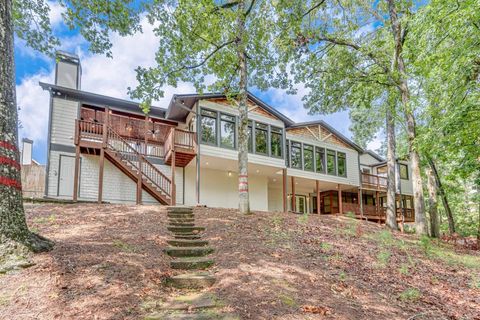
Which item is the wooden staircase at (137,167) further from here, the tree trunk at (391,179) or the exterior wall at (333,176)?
the tree trunk at (391,179)

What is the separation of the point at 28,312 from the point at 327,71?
12945mm

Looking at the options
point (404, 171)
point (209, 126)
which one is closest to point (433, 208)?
point (209, 126)

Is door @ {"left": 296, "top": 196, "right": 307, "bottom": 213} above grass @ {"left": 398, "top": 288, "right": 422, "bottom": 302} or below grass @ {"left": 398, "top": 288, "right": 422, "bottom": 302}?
above

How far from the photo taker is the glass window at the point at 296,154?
18.0 meters

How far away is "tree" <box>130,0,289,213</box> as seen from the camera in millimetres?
9023

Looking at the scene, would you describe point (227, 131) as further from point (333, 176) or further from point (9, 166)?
point (9, 166)

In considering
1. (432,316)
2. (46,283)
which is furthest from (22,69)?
(432,316)

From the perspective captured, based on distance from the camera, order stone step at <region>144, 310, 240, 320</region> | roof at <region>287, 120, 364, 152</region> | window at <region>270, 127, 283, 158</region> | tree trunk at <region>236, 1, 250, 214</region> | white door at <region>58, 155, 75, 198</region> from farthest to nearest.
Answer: roof at <region>287, 120, 364, 152</region> < window at <region>270, 127, 283, 158</region> < white door at <region>58, 155, 75, 198</region> < tree trunk at <region>236, 1, 250, 214</region> < stone step at <region>144, 310, 240, 320</region>

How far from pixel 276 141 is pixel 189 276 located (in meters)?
12.8

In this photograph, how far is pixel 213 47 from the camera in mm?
11281

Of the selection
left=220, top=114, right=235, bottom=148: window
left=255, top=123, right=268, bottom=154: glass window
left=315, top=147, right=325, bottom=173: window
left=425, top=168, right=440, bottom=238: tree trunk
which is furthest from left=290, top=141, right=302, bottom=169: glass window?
left=425, top=168, right=440, bottom=238: tree trunk

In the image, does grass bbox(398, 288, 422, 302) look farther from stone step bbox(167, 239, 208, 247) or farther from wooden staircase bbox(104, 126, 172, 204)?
wooden staircase bbox(104, 126, 172, 204)

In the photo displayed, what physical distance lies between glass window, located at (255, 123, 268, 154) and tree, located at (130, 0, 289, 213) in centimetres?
423

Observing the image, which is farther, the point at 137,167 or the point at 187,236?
the point at 137,167
